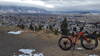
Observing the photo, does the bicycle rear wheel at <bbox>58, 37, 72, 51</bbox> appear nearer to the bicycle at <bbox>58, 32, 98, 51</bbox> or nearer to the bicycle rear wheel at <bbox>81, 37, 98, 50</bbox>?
the bicycle at <bbox>58, 32, 98, 51</bbox>

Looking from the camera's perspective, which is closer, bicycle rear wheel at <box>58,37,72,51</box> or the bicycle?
the bicycle

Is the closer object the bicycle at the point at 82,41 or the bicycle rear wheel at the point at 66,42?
the bicycle at the point at 82,41

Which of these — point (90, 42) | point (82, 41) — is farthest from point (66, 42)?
point (90, 42)

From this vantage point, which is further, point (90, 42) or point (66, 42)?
point (66, 42)

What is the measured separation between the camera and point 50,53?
1122cm

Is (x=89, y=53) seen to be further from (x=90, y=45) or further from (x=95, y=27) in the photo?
(x=95, y=27)

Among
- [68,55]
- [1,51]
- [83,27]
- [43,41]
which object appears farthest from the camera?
[43,41]

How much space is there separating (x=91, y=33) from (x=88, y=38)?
307 mm

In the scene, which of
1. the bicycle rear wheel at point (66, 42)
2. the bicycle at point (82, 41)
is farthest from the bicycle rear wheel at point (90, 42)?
the bicycle rear wheel at point (66, 42)

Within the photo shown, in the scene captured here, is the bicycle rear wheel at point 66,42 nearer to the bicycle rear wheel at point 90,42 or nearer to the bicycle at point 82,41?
the bicycle at point 82,41

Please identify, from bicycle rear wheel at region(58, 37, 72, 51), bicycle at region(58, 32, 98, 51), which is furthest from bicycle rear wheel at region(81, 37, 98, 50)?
bicycle rear wheel at region(58, 37, 72, 51)

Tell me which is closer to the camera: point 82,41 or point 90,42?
point 90,42

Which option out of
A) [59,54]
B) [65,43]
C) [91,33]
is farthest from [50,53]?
[91,33]

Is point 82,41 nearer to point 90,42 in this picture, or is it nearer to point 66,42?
point 90,42
